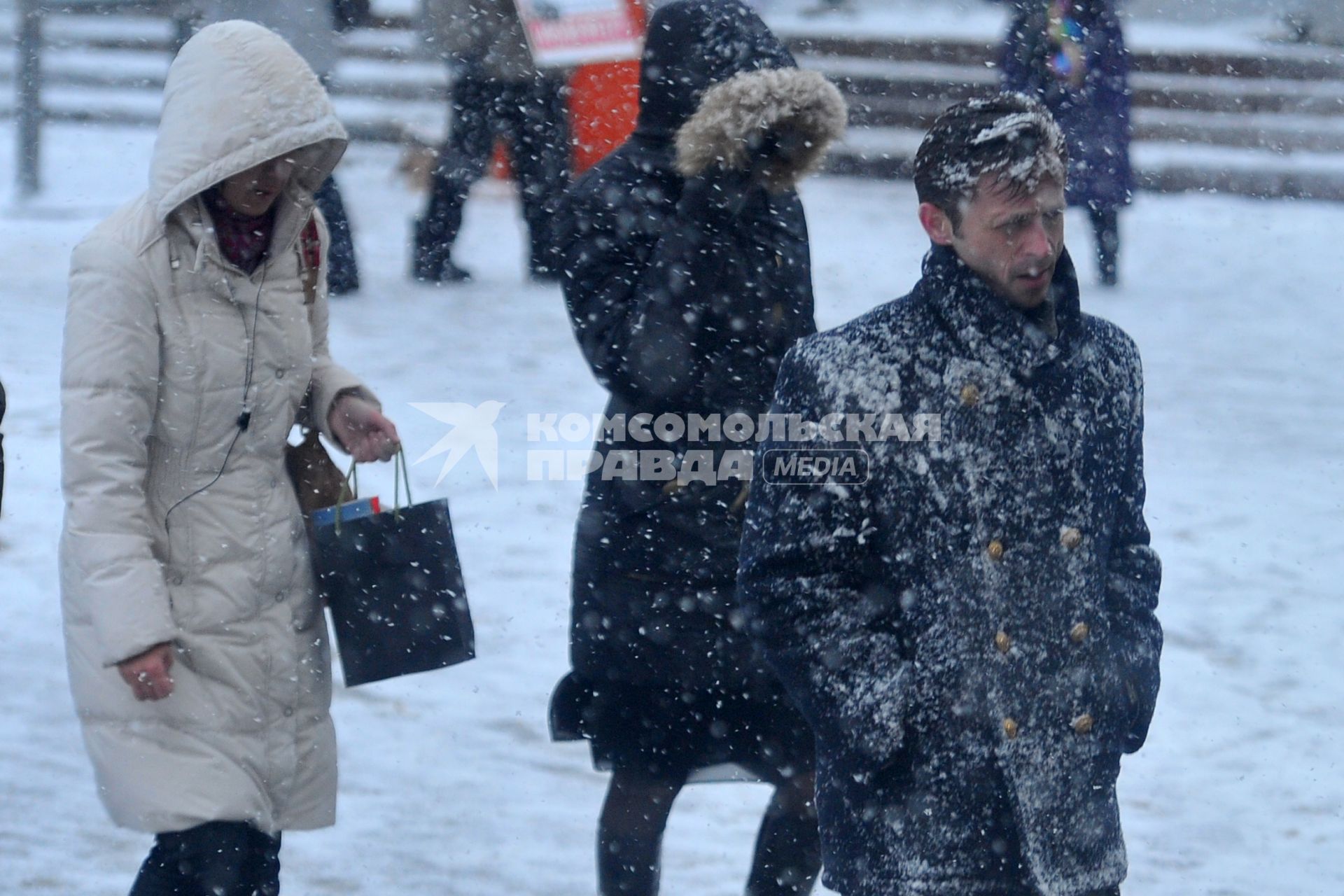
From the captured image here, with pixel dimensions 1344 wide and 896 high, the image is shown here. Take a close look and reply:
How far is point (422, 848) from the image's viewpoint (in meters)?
3.64

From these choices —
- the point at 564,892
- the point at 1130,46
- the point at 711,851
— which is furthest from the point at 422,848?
the point at 1130,46

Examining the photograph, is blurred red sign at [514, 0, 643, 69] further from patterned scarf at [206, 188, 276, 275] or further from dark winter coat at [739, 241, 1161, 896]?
dark winter coat at [739, 241, 1161, 896]

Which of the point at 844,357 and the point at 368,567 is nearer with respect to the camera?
the point at 844,357

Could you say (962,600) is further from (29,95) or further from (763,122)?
(29,95)

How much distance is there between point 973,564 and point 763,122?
934mm

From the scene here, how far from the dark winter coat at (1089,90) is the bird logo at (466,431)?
3.75 metres

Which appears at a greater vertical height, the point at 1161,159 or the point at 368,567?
the point at 368,567

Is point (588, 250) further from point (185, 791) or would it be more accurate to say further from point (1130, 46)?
point (1130, 46)

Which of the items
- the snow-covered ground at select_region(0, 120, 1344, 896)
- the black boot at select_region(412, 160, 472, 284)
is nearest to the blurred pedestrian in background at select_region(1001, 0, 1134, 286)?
the snow-covered ground at select_region(0, 120, 1344, 896)

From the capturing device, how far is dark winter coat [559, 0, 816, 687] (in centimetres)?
277

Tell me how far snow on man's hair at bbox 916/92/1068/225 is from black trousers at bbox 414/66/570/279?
5618 mm

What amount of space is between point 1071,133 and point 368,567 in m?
6.91

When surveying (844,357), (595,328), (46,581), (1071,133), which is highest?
(844,357)

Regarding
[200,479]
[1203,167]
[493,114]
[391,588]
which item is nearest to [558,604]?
[391,588]
